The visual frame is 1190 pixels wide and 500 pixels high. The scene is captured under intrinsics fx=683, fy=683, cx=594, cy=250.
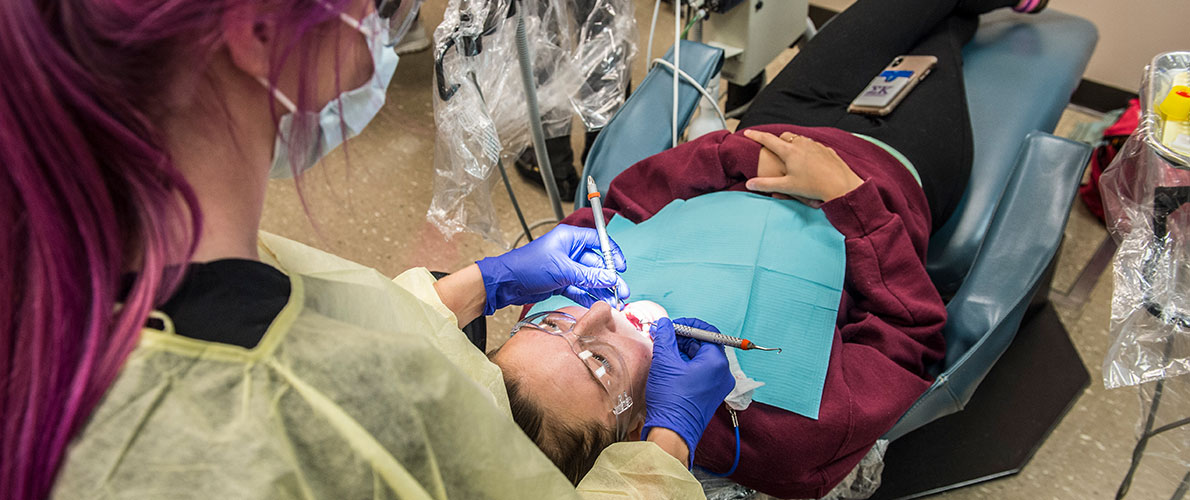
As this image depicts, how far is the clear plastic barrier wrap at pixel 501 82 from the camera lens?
3.76 feet

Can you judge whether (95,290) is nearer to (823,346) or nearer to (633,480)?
(633,480)

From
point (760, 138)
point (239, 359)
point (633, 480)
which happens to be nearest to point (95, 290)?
point (239, 359)

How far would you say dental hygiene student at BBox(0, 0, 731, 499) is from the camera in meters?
0.42

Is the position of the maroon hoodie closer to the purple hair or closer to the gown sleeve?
the gown sleeve

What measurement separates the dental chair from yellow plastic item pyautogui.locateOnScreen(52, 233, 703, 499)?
0.91 meters

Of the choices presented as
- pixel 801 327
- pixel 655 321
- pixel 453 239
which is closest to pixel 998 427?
pixel 801 327

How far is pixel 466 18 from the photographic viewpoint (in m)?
1.13

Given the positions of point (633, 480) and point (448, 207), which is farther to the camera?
point (448, 207)

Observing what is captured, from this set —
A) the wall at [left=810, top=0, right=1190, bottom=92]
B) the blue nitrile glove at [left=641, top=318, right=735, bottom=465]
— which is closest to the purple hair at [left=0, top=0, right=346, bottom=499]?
the blue nitrile glove at [left=641, top=318, right=735, bottom=465]

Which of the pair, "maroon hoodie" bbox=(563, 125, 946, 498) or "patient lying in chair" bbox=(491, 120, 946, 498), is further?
"maroon hoodie" bbox=(563, 125, 946, 498)

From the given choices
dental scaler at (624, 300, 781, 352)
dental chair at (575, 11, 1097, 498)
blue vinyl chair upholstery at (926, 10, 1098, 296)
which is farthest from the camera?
blue vinyl chair upholstery at (926, 10, 1098, 296)

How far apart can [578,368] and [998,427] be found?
1.12 m

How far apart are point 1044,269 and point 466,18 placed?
1.06 m

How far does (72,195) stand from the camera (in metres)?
0.42
